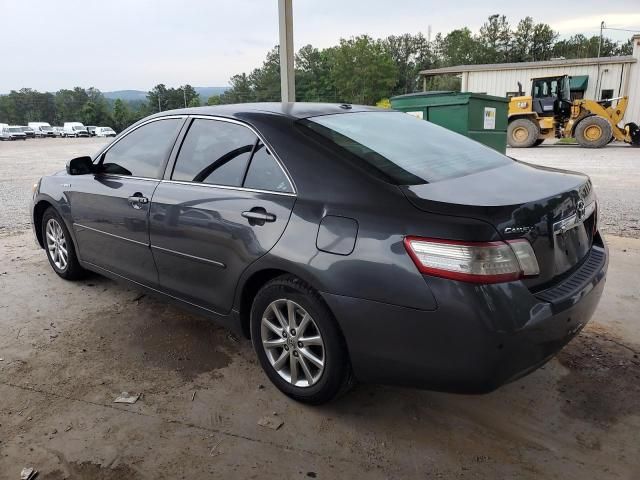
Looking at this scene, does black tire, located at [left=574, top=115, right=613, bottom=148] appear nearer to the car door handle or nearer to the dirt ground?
the dirt ground

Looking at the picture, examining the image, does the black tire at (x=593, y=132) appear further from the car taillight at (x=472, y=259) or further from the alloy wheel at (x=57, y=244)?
the car taillight at (x=472, y=259)

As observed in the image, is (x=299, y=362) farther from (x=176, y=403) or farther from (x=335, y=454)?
(x=176, y=403)

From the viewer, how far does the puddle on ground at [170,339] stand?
10.3ft

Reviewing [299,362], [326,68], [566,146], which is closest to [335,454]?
[299,362]

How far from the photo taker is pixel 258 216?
2.58 m

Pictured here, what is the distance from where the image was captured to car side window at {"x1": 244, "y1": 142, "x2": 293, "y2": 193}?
2.57 m

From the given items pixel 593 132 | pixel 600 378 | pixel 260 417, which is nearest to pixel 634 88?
pixel 593 132

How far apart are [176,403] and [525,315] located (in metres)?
1.82

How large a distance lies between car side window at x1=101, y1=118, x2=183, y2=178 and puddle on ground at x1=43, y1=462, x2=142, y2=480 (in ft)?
5.74

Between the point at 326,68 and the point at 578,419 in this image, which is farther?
the point at 326,68

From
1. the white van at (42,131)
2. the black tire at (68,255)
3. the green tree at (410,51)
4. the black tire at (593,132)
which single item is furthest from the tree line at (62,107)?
the black tire at (68,255)

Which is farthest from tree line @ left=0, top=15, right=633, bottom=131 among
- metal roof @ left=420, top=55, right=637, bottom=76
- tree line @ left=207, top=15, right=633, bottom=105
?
metal roof @ left=420, top=55, right=637, bottom=76

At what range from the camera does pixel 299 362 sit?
103 inches

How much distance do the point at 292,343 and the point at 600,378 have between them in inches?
69.6
